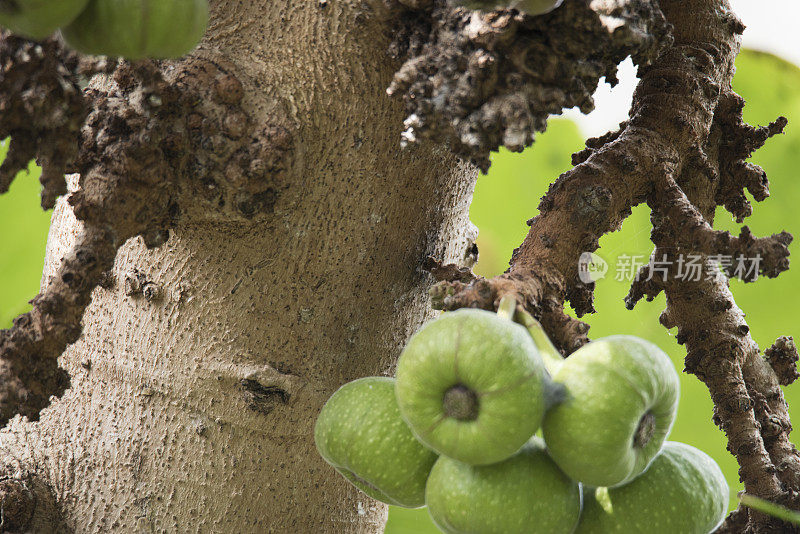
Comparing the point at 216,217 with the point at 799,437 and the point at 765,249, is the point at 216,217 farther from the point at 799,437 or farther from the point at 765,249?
the point at 799,437

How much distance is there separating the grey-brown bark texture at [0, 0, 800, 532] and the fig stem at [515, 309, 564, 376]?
0.03 metres

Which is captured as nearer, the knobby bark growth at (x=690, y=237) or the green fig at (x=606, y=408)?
the green fig at (x=606, y=408)

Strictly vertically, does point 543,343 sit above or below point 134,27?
below

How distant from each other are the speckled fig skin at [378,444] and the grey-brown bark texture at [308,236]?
11 centimetres

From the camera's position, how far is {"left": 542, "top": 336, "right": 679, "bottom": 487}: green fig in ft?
1.84

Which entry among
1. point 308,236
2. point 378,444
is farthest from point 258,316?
point 378,444

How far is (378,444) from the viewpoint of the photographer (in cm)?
66

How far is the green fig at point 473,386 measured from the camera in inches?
21.8

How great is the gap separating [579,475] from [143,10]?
0.50 meters

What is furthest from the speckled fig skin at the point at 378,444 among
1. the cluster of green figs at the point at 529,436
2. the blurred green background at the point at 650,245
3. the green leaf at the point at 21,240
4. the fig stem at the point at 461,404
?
the green leaf at the point at 21,240

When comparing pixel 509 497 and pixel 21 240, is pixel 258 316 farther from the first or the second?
pixel 21 240

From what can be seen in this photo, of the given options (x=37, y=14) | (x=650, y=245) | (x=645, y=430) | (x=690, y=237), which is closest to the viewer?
(x=37, y=14)

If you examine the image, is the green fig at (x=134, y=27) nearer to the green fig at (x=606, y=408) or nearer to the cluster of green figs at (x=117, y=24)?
the cluster of green figs at (x=117, y=24)

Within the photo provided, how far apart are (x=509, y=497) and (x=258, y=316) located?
36cm
